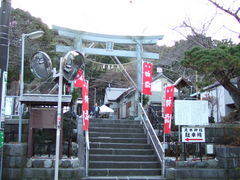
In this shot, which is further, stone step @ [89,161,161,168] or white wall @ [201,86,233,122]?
white wall @ [201,86,233,122]

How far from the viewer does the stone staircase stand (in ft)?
31.6

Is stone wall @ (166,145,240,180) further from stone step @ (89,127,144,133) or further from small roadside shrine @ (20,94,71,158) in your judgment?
small roadside shrine @ (20,94,71,158)

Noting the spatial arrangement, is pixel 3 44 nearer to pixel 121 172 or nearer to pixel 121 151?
pixel 121 172

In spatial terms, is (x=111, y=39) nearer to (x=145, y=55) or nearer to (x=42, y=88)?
(x=145, y=55)

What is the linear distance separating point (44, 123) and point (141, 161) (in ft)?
12.7

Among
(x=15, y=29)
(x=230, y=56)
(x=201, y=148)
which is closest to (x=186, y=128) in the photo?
(x=201, y=148)

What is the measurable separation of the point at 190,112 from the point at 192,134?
791 millimetres

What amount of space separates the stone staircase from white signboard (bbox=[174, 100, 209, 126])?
1.89m

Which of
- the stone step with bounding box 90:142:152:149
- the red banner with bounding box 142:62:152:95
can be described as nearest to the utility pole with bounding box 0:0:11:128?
the stone step with bounding box 90:142:152:149

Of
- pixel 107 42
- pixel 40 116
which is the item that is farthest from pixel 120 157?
pixel 107 42

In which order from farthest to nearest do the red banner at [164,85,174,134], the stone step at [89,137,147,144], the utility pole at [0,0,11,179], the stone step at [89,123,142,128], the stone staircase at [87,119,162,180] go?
the stone step at [89,123,142,128] → the stone step at [89,137,147,144] → the red banner at [164,85,174,134] → the stone staircase at [87,119,162,180] → the utility pole at [0,0,11,179]

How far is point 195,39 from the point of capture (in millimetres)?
14047

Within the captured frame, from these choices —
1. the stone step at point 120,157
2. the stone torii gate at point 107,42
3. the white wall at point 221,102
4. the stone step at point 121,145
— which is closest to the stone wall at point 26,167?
the stone step at point 120,157

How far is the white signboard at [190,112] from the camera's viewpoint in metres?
9.91
